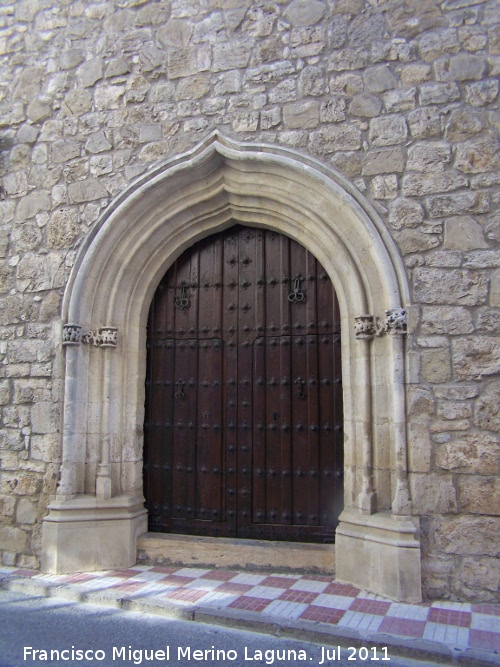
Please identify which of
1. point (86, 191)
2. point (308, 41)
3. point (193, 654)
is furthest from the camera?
point (86, 191)

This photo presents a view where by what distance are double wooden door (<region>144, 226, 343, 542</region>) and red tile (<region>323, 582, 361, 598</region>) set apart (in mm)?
451

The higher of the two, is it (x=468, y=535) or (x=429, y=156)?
(x=429, y=156)

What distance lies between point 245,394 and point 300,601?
5.34 ft

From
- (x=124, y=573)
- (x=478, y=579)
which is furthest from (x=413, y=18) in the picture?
(x=124, y=573)

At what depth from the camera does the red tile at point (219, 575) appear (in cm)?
392

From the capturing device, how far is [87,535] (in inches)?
164

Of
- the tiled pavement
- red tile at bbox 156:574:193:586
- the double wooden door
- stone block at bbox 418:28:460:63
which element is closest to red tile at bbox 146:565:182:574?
the tiled pavement

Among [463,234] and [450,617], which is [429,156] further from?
[450,617]

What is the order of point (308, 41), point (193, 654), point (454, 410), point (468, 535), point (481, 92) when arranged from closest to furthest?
point (193, 654)
point (468, 535)
point (454, 410)
point (481, 92)
point (308, 41)

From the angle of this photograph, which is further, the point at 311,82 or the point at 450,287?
the point at 311,82

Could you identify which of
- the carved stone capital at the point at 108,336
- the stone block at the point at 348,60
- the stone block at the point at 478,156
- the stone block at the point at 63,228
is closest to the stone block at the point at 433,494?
the stone block at the point at 478,156

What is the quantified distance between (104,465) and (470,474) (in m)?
2.75

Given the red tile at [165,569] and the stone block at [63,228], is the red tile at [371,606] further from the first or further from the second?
the stone block at [63,228]

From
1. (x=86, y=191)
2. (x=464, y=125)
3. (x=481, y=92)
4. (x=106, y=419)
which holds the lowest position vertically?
(x=106, y=419)
